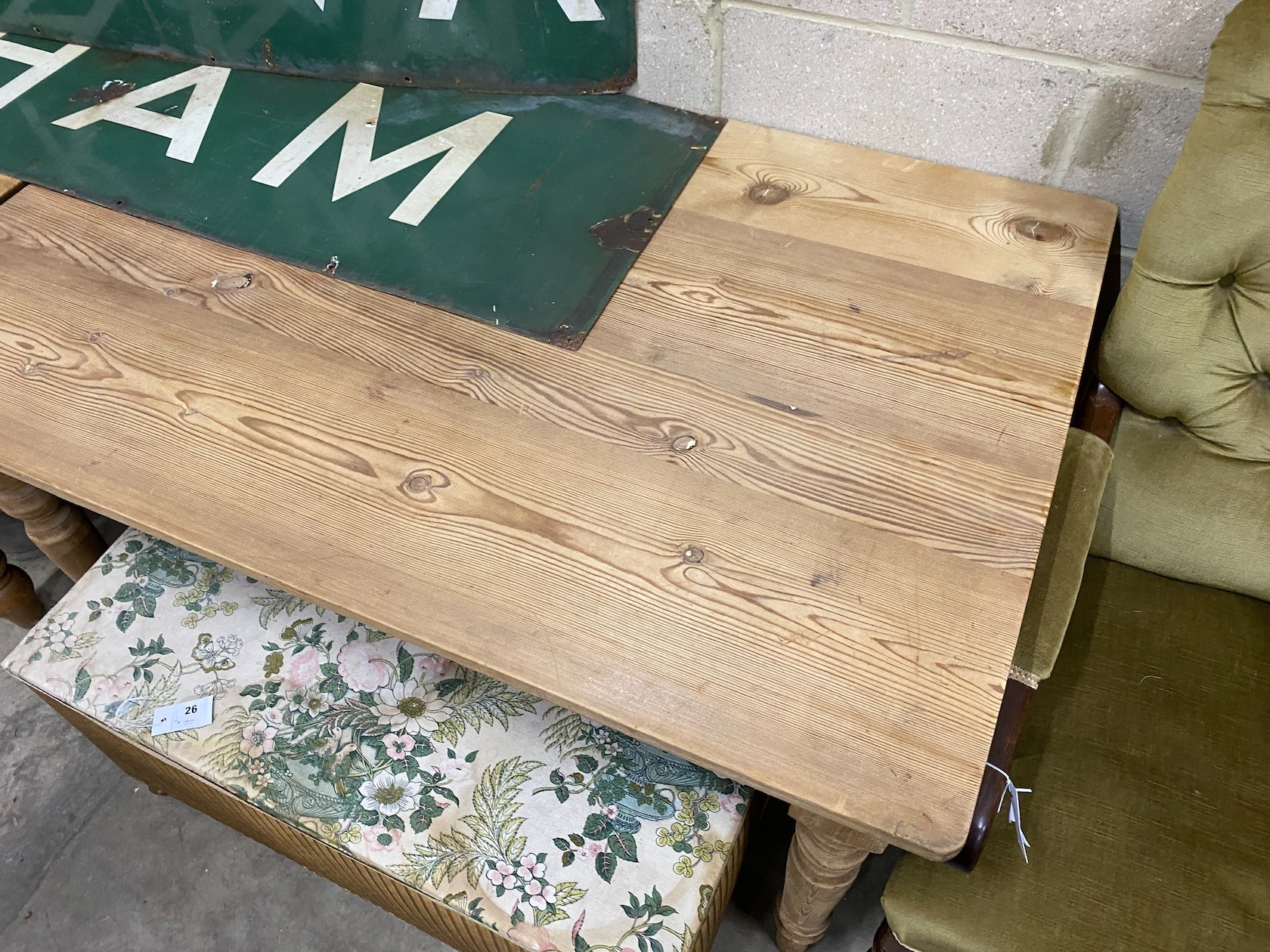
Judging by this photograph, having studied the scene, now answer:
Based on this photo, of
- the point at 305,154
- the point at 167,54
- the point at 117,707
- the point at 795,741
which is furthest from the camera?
the point at 167,54

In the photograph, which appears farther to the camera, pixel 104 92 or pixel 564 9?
pixel 104 92

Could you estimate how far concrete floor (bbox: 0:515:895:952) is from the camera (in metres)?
1.31

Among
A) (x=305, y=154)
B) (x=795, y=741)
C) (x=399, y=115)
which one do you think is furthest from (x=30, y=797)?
(x=795, y=741)

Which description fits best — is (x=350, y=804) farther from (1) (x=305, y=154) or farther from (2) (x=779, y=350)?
(1) (x=305, y=154)

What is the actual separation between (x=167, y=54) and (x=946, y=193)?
3.96ft

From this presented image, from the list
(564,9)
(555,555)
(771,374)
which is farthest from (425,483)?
(564,9)

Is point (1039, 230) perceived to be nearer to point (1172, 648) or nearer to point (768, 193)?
point (768, 193)

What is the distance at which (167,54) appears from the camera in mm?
1353

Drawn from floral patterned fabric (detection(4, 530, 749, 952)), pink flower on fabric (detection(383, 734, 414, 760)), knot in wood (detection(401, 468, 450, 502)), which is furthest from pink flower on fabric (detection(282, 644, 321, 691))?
knot in wood (detection(401, 468, 450, 502))

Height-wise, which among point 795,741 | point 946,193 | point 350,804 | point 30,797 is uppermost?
point 946,193

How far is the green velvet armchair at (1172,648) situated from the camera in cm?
81

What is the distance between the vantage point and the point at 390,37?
1216mm

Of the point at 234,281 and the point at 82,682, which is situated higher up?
the point at 234,281

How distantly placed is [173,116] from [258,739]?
0.90 meters
